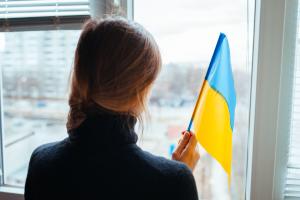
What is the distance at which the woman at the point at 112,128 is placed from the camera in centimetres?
73

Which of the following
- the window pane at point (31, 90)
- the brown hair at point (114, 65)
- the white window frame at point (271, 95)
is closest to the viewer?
the brown hair at point (114, 65)

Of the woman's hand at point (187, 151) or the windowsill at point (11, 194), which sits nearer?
the woman's hand at point (187, 151)

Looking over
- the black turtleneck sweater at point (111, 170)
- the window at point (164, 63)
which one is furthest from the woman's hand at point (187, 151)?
the window at point (164, 63)

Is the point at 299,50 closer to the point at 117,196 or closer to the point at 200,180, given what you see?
the point at 200,180

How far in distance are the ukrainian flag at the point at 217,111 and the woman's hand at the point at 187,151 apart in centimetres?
5

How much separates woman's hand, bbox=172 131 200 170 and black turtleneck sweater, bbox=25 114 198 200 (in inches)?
6.6

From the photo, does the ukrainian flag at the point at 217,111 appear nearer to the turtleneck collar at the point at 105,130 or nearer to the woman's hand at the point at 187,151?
the woman's hand at the point at 187,151

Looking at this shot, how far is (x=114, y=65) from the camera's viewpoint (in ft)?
2.36

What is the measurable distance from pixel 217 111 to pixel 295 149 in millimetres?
317

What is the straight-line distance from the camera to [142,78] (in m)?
0.74

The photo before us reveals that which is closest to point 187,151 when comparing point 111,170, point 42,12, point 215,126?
point 215,126

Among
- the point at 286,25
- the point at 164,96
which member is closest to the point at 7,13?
the point at 164,96

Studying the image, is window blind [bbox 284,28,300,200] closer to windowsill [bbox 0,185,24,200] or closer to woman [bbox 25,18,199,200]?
woman [bbox 25,18,199,200]

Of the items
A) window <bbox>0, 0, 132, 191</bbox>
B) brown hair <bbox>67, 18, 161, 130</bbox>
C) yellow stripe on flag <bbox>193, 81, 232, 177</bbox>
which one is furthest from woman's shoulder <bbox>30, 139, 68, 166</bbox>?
window <bbox>0, 0, 132, 191</bbox>
